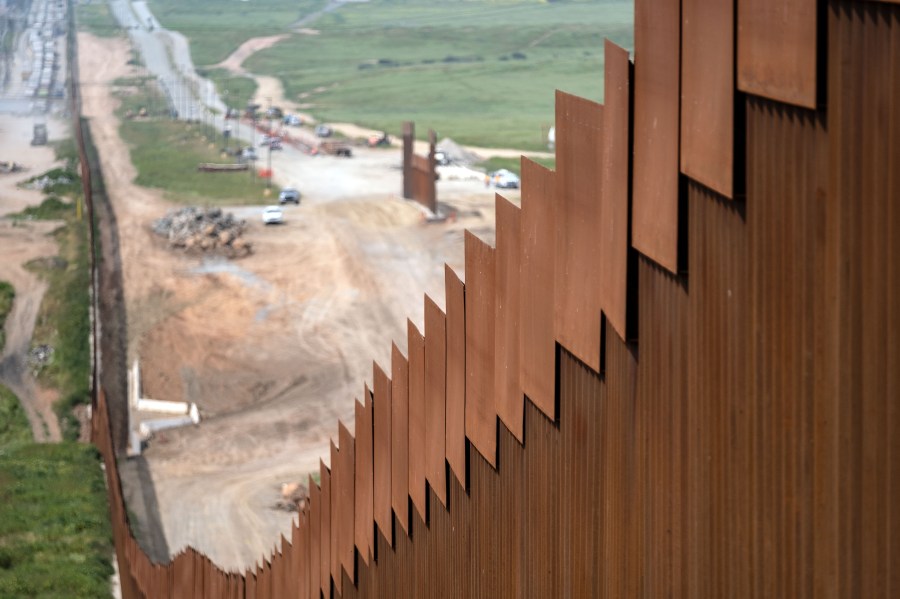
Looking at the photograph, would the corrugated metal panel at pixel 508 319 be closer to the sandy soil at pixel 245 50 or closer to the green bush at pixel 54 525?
the green bush at pixel 54 525

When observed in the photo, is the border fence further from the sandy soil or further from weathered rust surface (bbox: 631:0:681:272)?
the sandy soil

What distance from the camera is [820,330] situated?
429 cm

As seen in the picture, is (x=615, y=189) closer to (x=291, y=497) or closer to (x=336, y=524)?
(x=336, y=524)

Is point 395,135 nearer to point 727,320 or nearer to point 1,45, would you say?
point 1,45

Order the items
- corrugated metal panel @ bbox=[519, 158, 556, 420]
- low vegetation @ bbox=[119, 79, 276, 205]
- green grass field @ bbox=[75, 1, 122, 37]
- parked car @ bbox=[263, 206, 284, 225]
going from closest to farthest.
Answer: corrugated metal panel @ bbox=[519, 158, 556, 420], parked car @ bbox=[263, 206, 284, 225], low vegetation @ bbox=[119, 79, 276, 205], green grass field @ bbox=[75, 1, 122, 37]

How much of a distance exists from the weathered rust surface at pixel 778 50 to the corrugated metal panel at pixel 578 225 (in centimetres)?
Answer: 131

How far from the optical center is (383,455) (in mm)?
9203

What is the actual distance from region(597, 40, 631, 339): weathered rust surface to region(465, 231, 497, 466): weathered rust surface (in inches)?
54.7

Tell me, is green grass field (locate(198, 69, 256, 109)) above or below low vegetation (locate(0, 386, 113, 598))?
below

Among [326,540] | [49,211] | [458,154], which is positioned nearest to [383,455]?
[326,540]

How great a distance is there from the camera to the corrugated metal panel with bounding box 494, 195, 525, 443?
6.87m

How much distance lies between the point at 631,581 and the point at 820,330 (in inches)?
79.2

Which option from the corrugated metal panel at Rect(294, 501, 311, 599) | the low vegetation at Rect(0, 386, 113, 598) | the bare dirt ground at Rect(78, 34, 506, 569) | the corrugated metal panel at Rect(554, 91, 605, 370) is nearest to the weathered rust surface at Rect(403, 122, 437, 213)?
the bare dirt ground at Rect(78, 34, 506, 569)

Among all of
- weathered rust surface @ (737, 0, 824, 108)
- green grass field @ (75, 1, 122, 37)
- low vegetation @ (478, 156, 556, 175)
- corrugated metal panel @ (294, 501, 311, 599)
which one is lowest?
low vegetation @ (478, 156, 556, 175)
